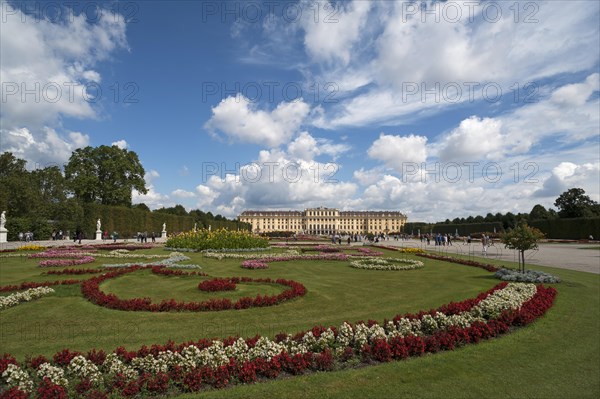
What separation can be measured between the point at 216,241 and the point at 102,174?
34.1 meters

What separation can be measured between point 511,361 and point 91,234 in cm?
4305

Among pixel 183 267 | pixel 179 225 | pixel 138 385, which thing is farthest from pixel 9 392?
pixel 179 225

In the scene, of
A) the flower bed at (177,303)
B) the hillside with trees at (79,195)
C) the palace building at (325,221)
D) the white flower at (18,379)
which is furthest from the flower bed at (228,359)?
the palace building at (325,221)

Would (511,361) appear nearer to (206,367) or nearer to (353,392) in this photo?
(353,392)

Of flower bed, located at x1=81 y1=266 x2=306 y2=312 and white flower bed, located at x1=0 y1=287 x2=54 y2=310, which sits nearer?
flower bed, located at x1=81 y1=266 x2=306 y2=312

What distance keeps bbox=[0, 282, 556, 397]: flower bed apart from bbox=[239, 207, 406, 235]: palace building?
15865 cm

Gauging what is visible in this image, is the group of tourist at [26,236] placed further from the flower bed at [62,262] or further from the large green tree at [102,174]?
the flower bed at [62,262]

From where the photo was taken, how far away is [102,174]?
1954 inches

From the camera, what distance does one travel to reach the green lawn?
4.82 m

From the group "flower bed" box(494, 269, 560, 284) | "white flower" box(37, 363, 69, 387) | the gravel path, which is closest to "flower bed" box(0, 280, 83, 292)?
"white flower" box(37, 363, 69, 387)

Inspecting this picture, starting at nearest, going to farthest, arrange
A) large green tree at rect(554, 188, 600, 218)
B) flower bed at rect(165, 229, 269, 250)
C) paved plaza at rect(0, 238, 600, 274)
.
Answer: paved plaza at rect(0, 238, 600, 274), flower bed at rect(165, 229, 269, 250), large green tree at rect(554, 188, 600, 218)

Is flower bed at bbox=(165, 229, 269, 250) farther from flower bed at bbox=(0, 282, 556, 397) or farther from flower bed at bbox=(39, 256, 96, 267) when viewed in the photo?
flower bed at bbox=(0, 282, 556, 397)

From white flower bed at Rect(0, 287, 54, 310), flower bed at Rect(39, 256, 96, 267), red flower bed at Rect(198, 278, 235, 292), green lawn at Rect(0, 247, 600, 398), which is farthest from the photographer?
flower bed at Rect(39, 256, 96, 267)

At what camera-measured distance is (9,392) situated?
4031mm
